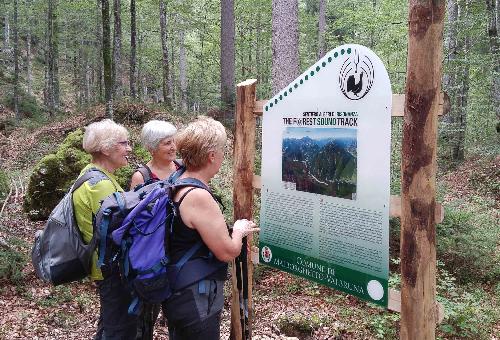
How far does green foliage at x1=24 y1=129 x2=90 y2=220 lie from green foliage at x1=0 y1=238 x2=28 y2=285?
5.82 ft

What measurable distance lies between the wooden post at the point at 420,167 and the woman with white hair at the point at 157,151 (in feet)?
6.67

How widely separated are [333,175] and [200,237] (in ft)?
3.53

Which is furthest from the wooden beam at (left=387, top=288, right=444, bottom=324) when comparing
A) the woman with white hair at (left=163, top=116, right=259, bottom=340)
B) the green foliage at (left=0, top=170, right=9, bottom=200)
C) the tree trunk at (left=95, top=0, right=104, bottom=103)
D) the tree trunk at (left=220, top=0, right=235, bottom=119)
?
the tree trunk at (left=95, top=0, right=104, bottom=103)

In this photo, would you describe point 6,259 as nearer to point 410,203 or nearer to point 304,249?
point 304,249

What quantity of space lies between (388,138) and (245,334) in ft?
6.69

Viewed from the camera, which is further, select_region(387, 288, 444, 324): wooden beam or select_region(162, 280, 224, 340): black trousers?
select_region(387, 288, 444, 324): wooden beam

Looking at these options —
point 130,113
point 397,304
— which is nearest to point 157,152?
point 397,304

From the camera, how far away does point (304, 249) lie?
133 inches

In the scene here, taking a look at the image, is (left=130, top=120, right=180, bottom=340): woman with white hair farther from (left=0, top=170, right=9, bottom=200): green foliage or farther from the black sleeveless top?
(left=0, top=170, right=9, bottom=200): green foliage

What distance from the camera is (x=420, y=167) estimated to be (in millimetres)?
2633

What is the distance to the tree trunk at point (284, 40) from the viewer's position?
780 centimetres

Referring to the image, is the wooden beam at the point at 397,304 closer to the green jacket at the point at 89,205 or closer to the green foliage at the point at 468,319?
the green foliage at the point at 468,319

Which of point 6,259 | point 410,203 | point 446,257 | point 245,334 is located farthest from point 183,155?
point 446,257

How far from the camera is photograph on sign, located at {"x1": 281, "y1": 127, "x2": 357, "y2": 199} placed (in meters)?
2.99
